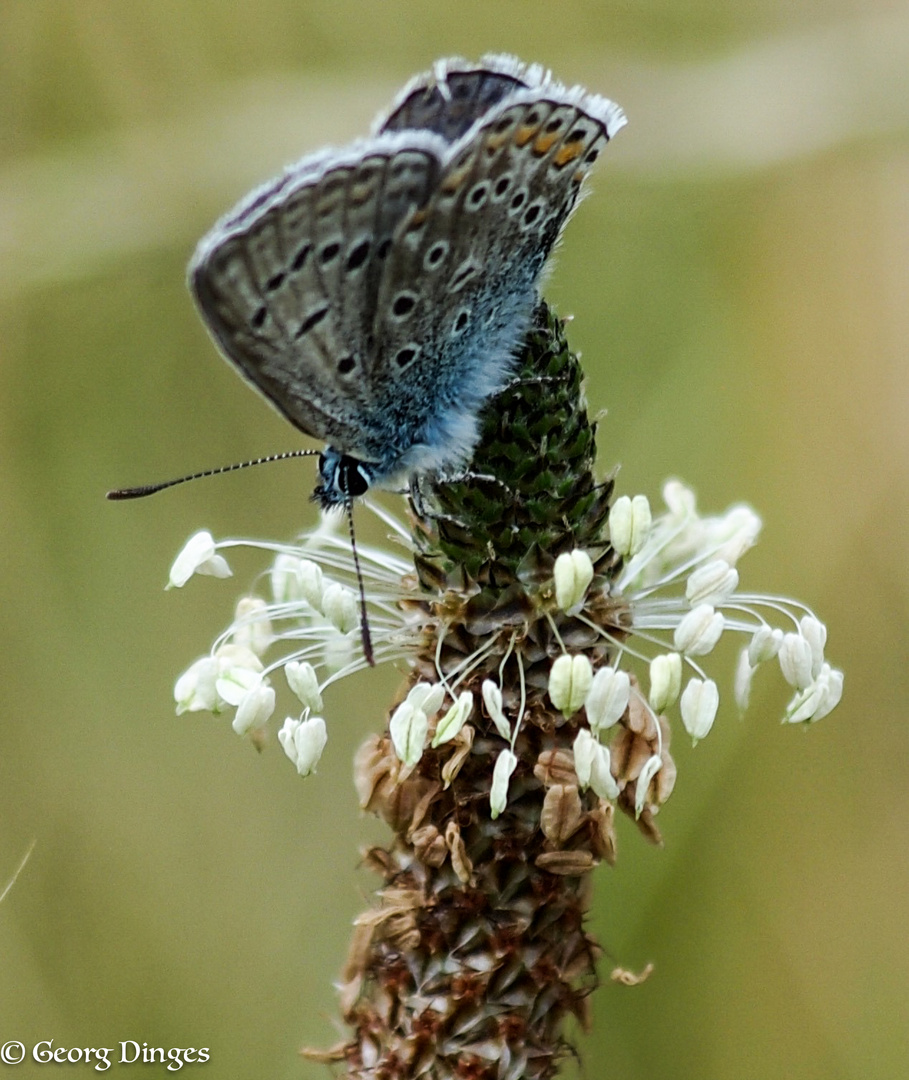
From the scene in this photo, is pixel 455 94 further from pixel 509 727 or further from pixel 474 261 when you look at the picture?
pixel 509 727

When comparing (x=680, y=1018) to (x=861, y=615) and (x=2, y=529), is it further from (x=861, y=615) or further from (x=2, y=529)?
(x=2, y=529)

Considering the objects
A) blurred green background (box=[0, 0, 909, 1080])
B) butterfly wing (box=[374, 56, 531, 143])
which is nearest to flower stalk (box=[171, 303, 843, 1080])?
butterfly wing (box=[374, 56, 531, 143])

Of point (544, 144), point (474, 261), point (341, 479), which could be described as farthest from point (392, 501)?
point (544, 144)

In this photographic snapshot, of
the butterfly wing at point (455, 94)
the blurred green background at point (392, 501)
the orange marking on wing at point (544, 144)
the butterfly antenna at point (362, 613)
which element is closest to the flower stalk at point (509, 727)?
the butterfly antenna at point (362, 613)

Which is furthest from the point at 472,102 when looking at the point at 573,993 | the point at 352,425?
the point at 573,993

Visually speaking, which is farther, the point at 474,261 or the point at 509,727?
the point at 474,261

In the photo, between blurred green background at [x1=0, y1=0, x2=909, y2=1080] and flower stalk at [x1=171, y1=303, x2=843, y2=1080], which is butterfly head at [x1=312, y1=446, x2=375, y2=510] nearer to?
flower stalk at [x1=171, y1=303, x2=843, y2=1080]
